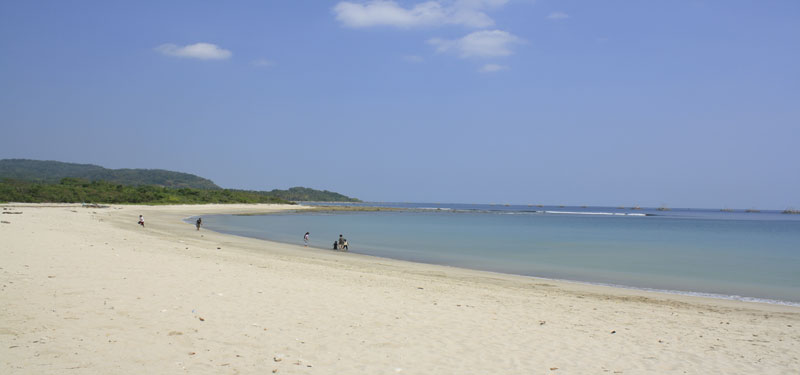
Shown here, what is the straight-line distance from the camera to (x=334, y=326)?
784 centimetres

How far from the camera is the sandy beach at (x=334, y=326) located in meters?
5.93

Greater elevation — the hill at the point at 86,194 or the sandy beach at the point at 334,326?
the hill at the point at 86,194

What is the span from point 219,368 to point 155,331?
5.92 ft

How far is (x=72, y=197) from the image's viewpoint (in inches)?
2753

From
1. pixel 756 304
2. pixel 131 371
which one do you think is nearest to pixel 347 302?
pixel 131 371

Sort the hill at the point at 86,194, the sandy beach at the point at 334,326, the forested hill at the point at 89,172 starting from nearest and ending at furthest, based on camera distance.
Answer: the sandy beach at the point at 334,326, the hill at the point at 86,194, the forested hill at the point at 89,172

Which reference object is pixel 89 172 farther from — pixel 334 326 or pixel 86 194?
pixel 334 326

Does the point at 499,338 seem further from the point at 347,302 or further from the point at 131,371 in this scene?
the point at 131,371

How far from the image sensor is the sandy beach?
19.5 ft

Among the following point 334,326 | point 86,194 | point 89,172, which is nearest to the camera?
point 334,326

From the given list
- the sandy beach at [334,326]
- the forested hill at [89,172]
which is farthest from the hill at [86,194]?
the forested hill at [89,172]

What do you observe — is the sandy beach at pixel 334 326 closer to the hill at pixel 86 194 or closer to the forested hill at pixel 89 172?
the hill at pixel 86 194

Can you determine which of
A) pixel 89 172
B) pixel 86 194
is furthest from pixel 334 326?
pixel 89 172

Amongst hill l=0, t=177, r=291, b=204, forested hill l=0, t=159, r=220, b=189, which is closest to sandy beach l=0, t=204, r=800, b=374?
hill l=0, t=177, r=291, b=204
